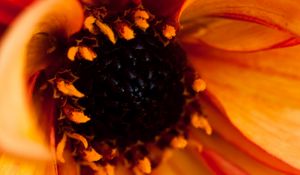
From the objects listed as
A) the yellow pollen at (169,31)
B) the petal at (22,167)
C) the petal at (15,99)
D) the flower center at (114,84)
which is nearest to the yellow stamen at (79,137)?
the flower center at (114,84)

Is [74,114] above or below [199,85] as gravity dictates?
below

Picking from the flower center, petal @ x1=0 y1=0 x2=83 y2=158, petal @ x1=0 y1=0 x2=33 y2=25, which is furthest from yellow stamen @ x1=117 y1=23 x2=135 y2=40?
petal @ x1=0 y1=0 x2=83 y2=158

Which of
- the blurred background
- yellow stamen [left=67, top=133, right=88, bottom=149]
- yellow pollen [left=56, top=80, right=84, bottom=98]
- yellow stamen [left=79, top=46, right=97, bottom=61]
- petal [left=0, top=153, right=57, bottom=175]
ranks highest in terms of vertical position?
yellow stamen [left=79, top=46, right=97, bottom=61]

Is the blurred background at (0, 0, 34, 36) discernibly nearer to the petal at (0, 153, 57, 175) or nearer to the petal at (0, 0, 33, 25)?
the petal at (0, 0, 33, 25)

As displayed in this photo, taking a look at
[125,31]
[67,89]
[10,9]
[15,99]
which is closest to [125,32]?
[125,31]

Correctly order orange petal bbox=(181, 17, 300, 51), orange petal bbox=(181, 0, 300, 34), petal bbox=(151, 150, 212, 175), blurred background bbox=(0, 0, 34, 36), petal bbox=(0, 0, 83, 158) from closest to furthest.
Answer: petal bbox=(0, 0, 83, 158)
blurred background bbox=(0, 0, 34, 36)
orange petal bbox=(181, 0, 300, 34)
orange petal bbox=(181, 17, 300, 51)
petal bbox=(151, 150, 212, 175)

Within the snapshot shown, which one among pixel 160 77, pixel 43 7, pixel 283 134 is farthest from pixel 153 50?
pixel 43 7

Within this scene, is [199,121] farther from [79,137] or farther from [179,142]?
[79,137]
